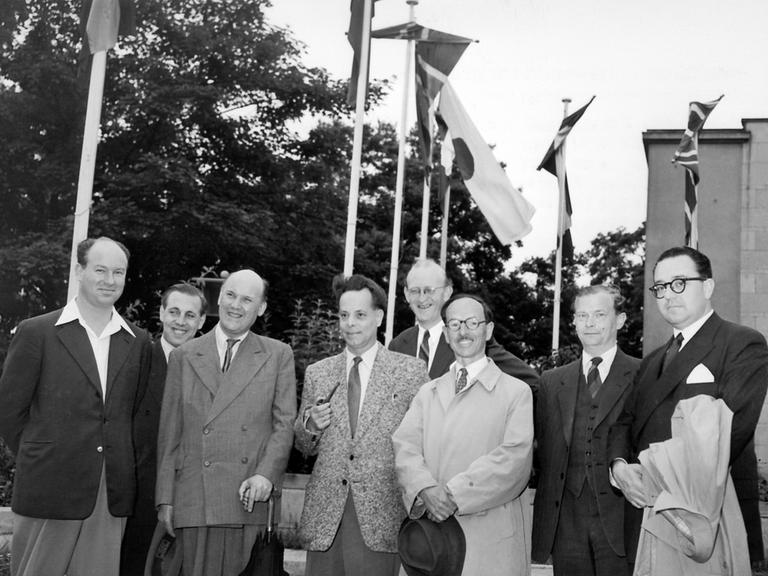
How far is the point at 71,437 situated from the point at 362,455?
4.95 ft

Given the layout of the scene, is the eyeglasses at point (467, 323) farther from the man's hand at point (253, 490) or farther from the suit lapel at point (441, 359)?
the man's hand at point (253, 490)

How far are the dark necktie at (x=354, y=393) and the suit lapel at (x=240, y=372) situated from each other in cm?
49

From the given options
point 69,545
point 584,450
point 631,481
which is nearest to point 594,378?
point 584,450

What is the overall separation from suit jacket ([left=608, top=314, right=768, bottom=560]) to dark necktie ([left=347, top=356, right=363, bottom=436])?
1480mm

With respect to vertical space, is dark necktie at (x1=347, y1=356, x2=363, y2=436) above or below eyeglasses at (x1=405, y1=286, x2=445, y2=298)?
below

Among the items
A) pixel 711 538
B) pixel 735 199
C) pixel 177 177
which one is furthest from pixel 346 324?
pixel 177 177

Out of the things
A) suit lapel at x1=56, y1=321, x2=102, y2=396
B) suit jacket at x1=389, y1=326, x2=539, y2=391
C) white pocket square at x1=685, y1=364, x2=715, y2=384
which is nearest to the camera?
white pocket square at x1=685, y1=364, x2=715, y2=384

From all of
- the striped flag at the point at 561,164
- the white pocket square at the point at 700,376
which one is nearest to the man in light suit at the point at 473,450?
the white pocket square at the point at 700,376

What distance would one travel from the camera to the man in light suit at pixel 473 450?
4340mm

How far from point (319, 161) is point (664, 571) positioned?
2283 cm

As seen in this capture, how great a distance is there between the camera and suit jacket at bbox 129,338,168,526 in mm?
4941

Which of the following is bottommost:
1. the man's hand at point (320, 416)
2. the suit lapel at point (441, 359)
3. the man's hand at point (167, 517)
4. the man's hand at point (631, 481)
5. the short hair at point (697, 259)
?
the man's hand at point (167, 517)

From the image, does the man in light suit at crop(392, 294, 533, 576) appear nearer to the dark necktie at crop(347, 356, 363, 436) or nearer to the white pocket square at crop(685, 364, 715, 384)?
the dark necktie at crop(347, 356, 363, 436)

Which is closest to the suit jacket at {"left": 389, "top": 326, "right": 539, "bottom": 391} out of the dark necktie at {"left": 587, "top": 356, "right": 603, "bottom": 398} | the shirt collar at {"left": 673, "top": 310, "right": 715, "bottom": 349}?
the dark necktie at {"left": 587, "top": 356, "right": 603, "bottom": 398}
